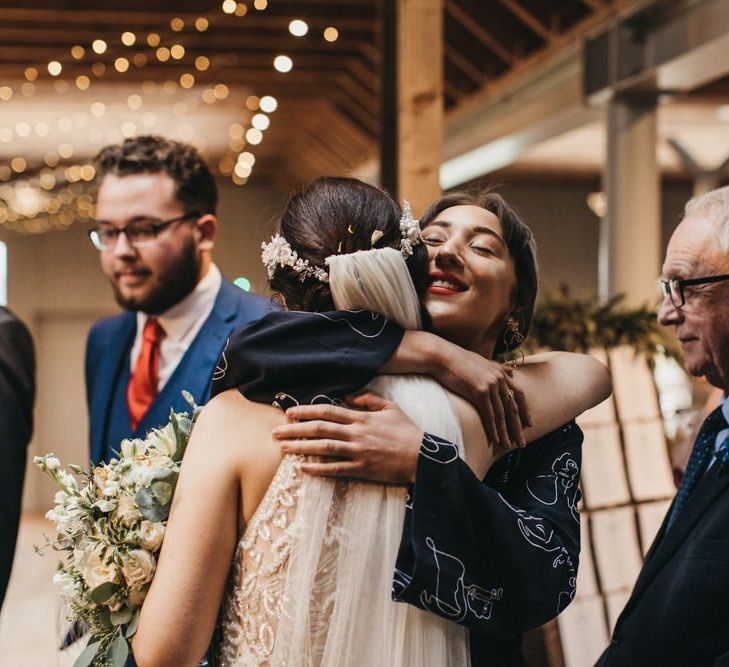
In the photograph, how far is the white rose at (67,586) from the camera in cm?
163

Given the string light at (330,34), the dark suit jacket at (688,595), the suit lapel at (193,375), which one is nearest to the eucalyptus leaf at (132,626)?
the dark suit jacket at (688,595)

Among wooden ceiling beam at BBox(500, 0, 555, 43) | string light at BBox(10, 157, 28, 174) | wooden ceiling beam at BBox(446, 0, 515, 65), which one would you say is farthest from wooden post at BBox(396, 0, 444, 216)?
wooden ceiling beam at BBox(500, 0, 555, 43)

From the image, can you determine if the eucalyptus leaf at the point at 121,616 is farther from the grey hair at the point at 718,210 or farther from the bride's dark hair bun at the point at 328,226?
the grey hair at the point at 718,210

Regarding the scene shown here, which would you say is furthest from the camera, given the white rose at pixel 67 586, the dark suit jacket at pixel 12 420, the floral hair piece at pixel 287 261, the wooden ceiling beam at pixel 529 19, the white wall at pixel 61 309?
the wooden ceiling beam at pixel 529 19

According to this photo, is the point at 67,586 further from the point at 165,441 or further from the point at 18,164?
the point at 18,164

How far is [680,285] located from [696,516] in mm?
442

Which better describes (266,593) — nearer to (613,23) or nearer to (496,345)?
(496,345)

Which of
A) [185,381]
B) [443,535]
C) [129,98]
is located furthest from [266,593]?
[129,98]

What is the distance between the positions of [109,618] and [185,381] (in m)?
1.15

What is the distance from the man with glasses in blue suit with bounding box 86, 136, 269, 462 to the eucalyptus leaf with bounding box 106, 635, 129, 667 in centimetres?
118

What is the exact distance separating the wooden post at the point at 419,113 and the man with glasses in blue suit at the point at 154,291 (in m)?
1.10

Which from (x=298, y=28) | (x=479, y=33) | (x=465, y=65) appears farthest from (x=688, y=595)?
(x=465, y=65)

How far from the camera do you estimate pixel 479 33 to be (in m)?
8.08

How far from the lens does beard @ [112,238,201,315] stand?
2.80 m
